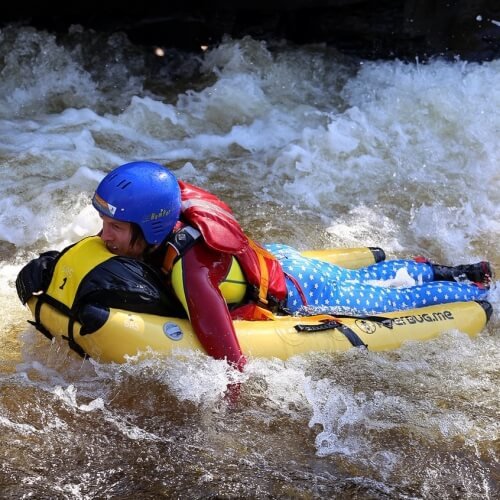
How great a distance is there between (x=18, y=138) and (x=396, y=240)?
3.21 metres

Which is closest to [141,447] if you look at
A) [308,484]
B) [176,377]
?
[176,377]

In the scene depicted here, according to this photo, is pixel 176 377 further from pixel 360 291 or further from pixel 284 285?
pixel 360 291

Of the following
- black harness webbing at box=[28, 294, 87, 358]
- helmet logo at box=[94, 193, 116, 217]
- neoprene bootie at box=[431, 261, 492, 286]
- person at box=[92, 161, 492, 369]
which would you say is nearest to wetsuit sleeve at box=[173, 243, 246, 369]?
person at box=[92, 161, 492, 369]

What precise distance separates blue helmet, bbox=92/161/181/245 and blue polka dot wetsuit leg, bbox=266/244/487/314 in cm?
86

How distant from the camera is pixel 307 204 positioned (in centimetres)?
546

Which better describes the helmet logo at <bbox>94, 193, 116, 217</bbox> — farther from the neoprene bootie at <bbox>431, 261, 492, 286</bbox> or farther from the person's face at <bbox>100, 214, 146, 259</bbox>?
the neoprene bootie at <bbox>431, 261, 492, 286</bbox>

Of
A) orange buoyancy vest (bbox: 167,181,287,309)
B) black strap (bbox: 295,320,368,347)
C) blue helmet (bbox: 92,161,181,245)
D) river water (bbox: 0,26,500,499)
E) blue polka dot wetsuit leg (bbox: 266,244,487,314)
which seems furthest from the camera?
blue polka dot wetsuit leg (bbox: 266,244,487,314)

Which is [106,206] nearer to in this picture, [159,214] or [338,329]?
[159,214]

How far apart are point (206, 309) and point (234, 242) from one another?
33 centimetres

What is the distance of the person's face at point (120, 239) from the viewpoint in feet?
10.4

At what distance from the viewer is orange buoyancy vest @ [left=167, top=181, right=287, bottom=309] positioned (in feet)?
10.6

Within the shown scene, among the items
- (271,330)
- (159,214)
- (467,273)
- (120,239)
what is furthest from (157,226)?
(467,273)

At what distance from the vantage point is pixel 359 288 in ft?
13.1

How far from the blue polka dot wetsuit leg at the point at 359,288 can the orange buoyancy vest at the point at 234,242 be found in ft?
0.41
